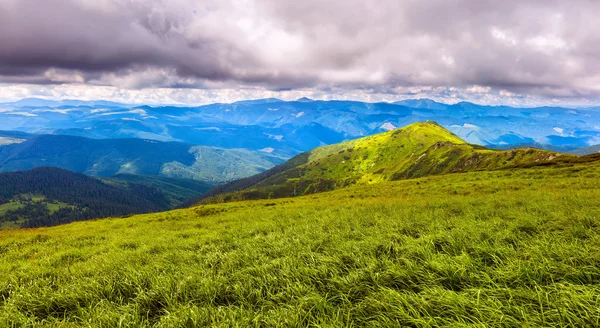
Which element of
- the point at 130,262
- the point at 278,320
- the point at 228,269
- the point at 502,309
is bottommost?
the point at 130,262

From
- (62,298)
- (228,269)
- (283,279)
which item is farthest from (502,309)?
(62,298)

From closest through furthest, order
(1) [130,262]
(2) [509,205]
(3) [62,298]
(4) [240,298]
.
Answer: (4) [240,298], (3) [62,298], (1) [130,262], (2) [509,205]

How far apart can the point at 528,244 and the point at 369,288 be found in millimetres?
5263

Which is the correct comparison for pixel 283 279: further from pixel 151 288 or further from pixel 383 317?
pixel 151 288

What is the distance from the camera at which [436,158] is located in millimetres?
179750

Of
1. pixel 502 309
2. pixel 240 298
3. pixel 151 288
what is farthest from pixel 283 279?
pixel 502 309

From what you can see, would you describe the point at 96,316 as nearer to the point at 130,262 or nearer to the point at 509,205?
the point at 130,262

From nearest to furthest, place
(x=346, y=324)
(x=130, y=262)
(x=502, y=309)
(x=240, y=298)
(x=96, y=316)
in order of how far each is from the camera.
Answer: (x=502, y=309) → (x=346, y=324) → (x=96, y=316) → (x=240, y=298) → (x=130, y=262)

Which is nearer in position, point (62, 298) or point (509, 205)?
point (62, 298)

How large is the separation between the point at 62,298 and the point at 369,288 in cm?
866

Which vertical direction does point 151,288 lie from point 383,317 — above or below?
below

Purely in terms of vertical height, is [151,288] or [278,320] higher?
[278,320]

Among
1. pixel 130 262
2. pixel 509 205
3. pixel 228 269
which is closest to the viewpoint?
pixel 228 269

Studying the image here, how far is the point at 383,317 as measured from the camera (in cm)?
498
